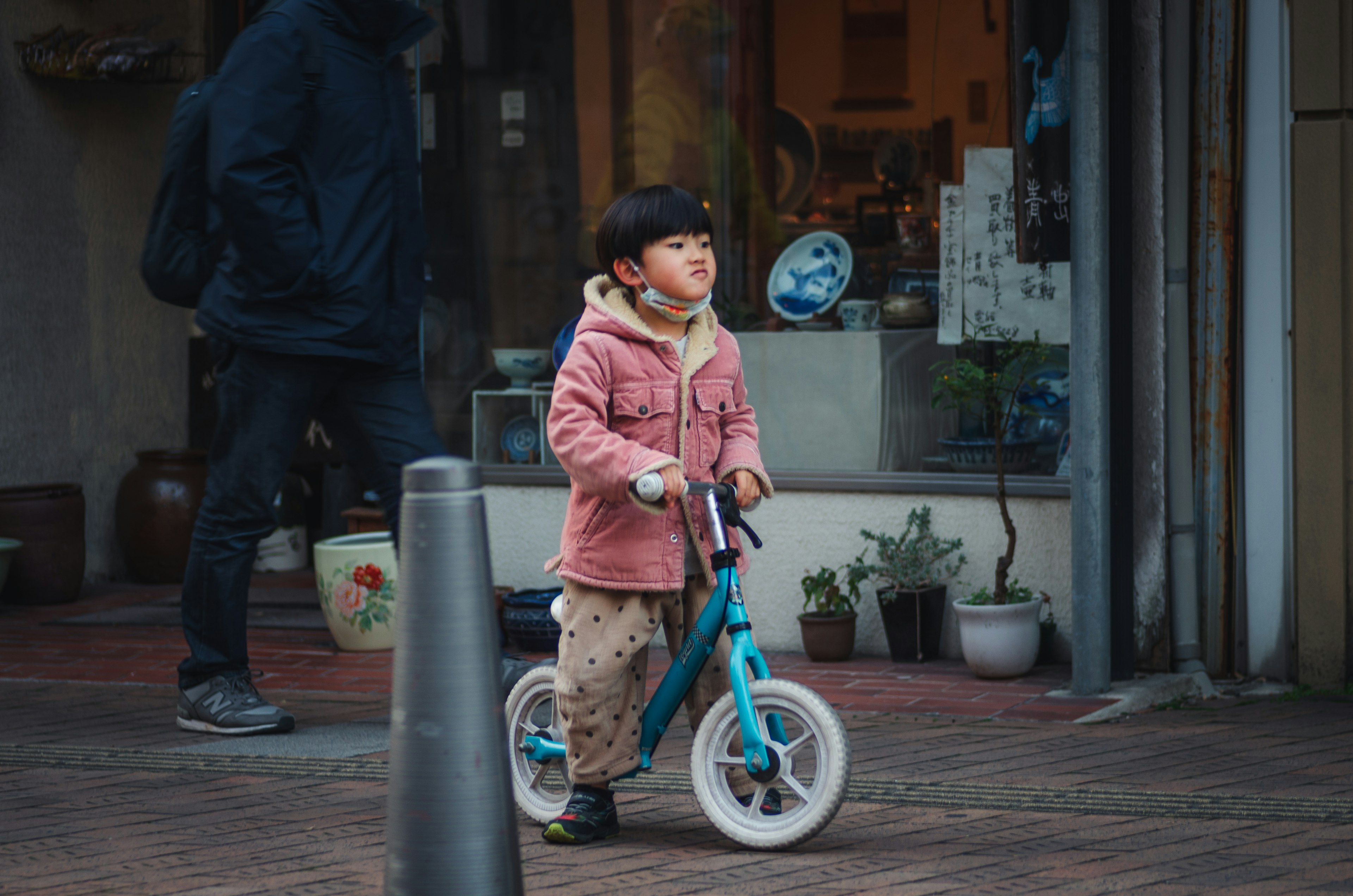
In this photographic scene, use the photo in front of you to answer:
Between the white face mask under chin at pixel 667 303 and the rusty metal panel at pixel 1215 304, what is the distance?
2.63 meters

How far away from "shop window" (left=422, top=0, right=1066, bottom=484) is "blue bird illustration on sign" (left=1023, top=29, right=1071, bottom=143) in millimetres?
861

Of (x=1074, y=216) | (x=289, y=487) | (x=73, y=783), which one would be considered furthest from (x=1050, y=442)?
(x=289, y=487)

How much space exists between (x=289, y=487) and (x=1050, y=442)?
4262 millimetres

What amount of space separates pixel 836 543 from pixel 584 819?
9.46 ft

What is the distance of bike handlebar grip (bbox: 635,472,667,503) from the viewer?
11.0 feet

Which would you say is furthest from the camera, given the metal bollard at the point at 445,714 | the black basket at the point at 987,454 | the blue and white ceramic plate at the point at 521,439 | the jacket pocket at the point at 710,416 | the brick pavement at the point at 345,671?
the blue and white ceramic plate at the point at 521,439

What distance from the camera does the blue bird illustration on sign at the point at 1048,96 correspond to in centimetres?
543

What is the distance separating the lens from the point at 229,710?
4.95 metres

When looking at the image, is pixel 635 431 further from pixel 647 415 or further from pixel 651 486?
pixel 651 486

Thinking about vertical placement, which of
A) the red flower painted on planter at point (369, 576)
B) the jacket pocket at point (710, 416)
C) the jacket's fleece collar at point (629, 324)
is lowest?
the red flower painted on planter at point (369, 576)

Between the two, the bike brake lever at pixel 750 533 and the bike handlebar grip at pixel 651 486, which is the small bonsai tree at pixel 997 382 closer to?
the bike brake lever at pixel 750 533

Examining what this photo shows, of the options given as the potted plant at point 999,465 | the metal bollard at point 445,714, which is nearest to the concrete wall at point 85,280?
the potted plant at point 999,465

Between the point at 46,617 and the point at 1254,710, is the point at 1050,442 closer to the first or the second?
the point at 1254,710

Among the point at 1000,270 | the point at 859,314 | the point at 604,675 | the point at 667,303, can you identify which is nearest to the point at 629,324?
the point at 667,303
